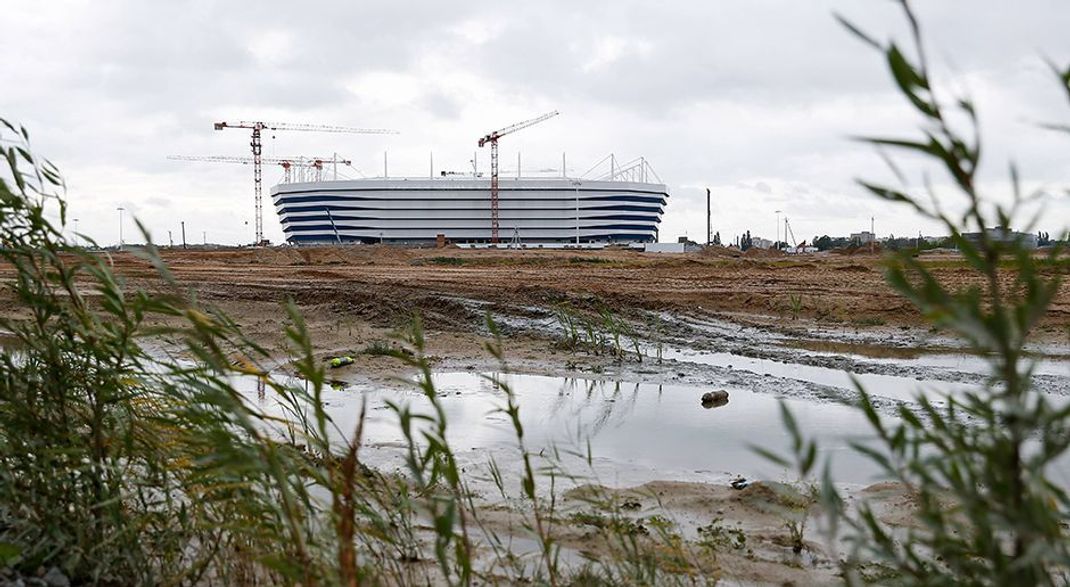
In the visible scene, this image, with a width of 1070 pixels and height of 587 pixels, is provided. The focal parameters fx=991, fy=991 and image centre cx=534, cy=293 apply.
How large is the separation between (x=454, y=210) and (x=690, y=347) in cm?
11245

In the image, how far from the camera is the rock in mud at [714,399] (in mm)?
8578

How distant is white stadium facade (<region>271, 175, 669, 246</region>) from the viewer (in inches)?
4855

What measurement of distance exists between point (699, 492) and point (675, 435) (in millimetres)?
1904

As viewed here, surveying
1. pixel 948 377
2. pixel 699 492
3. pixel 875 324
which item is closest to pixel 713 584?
pixel 699 492

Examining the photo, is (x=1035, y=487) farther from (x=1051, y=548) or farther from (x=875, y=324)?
(x=875, y=324)

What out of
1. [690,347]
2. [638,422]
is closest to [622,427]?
[638,422]

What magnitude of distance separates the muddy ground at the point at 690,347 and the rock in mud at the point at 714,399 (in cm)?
12

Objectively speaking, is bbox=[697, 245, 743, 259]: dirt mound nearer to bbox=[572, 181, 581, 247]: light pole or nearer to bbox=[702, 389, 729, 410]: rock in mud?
bbox=[702, 389, 729, 410]: rock in mud

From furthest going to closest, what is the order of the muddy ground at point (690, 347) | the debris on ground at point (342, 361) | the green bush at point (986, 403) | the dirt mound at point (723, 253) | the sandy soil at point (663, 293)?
1. the dirt mound at point (723, 253)
2. the sandy soil at point (663, 293)
3. the debris on ground at point (342, 361)
4. the muddy ground at point (690, 347)
5. the green bush at point (986, 403)

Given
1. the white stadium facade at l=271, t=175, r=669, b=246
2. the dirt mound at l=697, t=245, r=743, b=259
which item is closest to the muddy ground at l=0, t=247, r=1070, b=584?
the dirt mound at l=697, t=245, r=743, b=259

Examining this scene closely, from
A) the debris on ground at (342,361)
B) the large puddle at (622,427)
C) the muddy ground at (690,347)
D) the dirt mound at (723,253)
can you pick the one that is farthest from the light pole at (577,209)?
the large puddle at (622,427)

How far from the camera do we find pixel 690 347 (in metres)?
12.6

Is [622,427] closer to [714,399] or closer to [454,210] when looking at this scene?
[714,399]

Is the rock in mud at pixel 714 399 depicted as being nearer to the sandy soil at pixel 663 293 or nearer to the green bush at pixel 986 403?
the sandy soil at pixel 663 293
